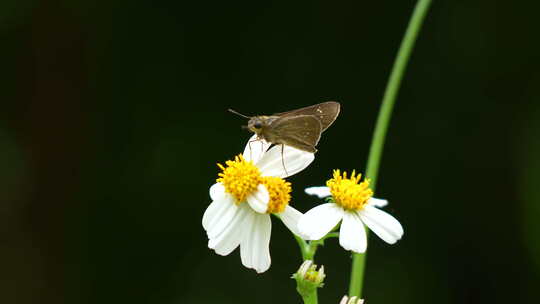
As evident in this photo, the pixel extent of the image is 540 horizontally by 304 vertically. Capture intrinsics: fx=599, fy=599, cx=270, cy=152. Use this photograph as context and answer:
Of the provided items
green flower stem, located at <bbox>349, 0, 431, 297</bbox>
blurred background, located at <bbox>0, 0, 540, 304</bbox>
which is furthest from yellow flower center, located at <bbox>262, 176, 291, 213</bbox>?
blurred background, located at <bbox>0, 0, 540, 304</bbox>

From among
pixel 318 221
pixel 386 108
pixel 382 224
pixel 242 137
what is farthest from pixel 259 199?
pixel 242 137

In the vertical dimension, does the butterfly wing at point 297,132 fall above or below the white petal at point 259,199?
above

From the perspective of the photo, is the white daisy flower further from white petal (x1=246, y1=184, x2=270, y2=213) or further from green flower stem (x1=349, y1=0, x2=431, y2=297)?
green flower stem (x1=349, y1=0, x2=431, y2=297)

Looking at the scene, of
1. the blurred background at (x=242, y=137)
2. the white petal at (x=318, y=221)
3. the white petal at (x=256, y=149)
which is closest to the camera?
the white petal at (x=318, y=221)

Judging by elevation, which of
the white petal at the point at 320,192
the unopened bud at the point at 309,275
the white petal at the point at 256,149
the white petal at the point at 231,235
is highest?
the white petal at the point at 256,149

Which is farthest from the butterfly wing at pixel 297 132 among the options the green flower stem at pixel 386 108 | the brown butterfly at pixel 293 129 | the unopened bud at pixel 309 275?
the green flower stem at pixel 386 108

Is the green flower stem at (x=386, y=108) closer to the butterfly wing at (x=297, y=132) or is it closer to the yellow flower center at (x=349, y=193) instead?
the yellow flower center at (x=349, y=193)
